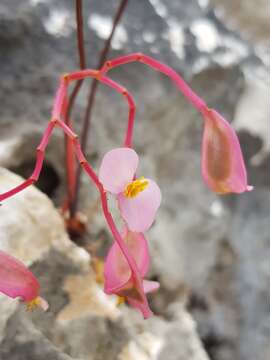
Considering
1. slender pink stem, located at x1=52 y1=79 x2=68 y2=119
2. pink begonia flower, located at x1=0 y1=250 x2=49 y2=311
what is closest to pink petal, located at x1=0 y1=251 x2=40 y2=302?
pink begonia flower, located at x1=0 y1=250 x2=49 y2=311

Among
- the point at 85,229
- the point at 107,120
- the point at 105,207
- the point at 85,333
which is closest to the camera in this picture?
the point at 105,207

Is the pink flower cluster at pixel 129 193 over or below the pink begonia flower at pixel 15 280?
over

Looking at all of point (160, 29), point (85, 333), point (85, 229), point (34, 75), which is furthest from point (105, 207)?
point (160, 29)

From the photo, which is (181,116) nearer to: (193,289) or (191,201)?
(191,201)

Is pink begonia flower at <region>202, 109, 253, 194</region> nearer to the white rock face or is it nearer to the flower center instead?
the flower center

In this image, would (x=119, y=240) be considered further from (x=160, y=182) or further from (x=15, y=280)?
(x=160, y=182)

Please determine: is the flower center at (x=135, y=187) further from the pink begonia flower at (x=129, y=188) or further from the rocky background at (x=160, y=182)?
the rocky background at (x=160, y=182)

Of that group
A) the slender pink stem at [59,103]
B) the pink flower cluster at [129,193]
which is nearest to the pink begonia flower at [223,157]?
the pink flower cluster at [129,193]
